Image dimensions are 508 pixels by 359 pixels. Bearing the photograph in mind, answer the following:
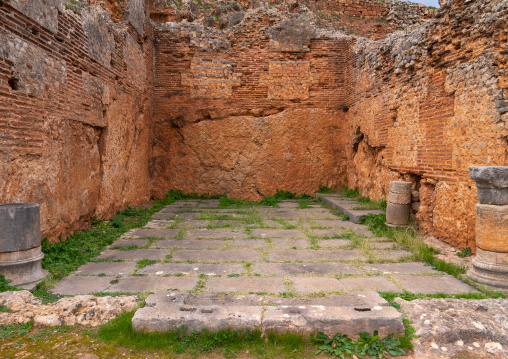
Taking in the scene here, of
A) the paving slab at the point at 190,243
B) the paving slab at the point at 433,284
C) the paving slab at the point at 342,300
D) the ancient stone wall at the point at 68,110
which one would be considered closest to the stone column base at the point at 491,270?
the paving slab at the point at 433,284

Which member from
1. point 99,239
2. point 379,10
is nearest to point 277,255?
point 99,239

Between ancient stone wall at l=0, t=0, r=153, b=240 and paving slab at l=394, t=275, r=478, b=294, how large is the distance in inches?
175

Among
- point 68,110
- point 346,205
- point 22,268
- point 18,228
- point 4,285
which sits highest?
point 68,110

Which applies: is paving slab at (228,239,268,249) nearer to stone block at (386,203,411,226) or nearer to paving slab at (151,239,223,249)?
paving slab at (151,239,223,249)

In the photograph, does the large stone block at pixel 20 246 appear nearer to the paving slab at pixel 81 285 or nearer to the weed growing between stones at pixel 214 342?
the paving slab at pixel 81 285

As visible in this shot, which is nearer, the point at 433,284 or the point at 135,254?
the point at 433,284

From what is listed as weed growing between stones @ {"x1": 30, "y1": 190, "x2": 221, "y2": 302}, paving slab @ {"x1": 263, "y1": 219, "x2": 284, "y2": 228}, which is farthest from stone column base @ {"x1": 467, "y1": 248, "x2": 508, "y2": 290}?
weed growing between stones @ {"x1": 30, "y1": 190, "x2": 221, "y2": 302}

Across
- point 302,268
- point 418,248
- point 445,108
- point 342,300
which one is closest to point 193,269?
point 302,268

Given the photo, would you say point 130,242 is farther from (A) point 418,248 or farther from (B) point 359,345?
(A) point 418,248

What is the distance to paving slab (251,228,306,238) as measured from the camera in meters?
6.02

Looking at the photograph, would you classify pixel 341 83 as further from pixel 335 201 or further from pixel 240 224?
pixel 240 224

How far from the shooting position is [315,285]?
393 cm

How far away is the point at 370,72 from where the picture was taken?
842 centimetres

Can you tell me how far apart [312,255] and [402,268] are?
113 cm
